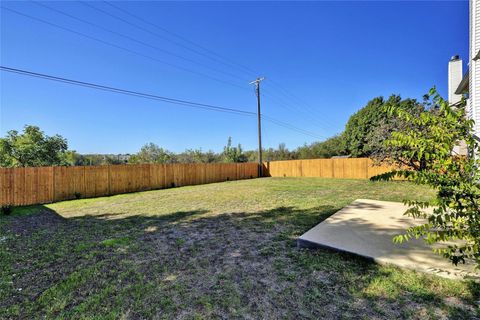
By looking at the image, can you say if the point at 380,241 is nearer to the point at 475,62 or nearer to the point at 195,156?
the point at 475,62

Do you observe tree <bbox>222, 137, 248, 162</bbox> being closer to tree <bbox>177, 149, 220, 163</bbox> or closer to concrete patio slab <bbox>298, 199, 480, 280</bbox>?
tree <bbox>177, 149, 220, 163</bbox>

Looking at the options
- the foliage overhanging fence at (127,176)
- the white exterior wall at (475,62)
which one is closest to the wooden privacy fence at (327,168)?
the foliage overhanging fence at (127,176)

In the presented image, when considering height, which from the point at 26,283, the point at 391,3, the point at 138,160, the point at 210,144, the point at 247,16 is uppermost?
the point at 247,16

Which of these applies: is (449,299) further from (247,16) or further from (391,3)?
(247,16)

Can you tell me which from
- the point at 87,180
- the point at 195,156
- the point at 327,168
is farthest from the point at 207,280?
the point at 195,156

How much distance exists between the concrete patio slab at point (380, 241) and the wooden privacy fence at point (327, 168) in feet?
34.7

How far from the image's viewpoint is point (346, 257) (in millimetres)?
2723

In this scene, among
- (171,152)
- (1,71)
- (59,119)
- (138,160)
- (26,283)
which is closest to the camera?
(26,283)

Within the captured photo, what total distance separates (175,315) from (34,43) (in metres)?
9.97

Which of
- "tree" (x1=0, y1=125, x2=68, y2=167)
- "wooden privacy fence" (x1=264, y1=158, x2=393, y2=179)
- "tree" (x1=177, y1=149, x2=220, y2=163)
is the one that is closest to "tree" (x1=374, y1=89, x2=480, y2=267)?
"wooden privacy fence" (x1=264, y1=158, x2=393, y2=179)

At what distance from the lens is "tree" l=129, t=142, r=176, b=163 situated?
2442cm

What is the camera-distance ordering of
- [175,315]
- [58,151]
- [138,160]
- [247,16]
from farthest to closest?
1. [138,160]
2. [58,151]
3. [247,16]
4. [175,315]

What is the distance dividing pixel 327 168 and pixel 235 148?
37.6 feet

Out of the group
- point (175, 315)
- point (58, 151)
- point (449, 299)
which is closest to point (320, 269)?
point (449, 299)
